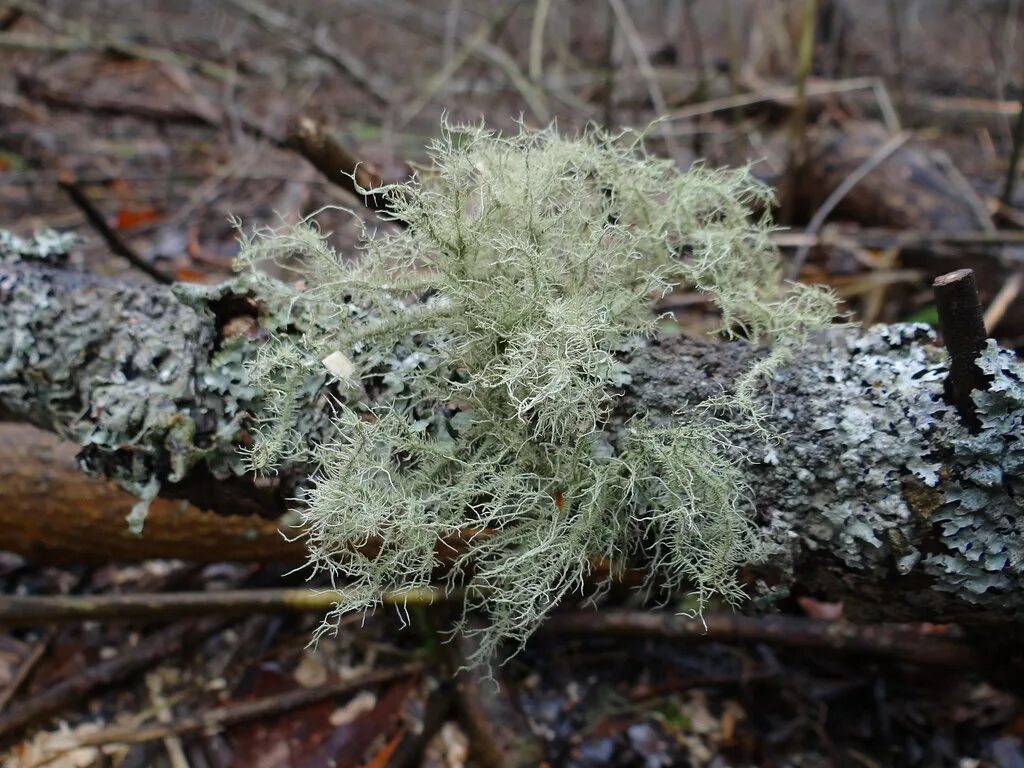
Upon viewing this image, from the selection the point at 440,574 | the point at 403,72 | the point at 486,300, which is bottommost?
the point at 440,574

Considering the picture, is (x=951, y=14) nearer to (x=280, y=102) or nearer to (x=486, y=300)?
(x=280, y=102)

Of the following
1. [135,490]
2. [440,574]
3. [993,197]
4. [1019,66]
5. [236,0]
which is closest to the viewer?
[135,490]

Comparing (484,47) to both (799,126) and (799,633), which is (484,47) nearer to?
(799,126)

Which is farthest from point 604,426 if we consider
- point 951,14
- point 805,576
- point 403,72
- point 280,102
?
point 951,14

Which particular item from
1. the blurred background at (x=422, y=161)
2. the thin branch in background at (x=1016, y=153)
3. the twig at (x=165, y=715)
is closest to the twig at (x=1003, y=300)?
the blurred background at (x=422, y=161)

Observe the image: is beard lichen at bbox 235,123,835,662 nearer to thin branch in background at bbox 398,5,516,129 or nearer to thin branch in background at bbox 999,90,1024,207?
thin branch in background at bbox 999,90,1024,207

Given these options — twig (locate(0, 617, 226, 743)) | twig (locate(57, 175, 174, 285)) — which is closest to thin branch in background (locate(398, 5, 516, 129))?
twig (locate(57, 175, 174, 285))
